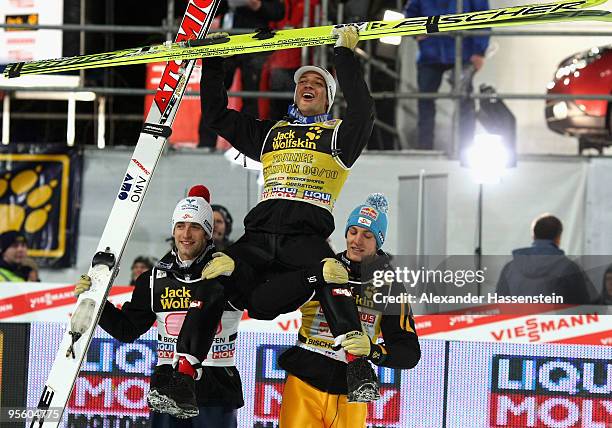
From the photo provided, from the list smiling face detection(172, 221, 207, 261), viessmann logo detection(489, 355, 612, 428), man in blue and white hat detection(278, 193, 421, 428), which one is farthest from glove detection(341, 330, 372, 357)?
viessmann logo detection(489, 355, 612, 428)

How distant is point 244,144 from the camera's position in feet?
22.4

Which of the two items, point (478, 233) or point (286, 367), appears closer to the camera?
point (286, 367)

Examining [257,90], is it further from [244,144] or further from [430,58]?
[244,144]

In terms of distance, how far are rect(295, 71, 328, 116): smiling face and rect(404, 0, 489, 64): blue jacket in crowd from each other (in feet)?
10.8

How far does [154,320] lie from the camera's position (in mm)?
6547

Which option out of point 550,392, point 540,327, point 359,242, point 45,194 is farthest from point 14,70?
point 550,392

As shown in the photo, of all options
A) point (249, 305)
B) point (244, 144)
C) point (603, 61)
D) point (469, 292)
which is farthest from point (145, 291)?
point (603, 61)

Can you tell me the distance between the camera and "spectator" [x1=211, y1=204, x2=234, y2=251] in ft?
28.3

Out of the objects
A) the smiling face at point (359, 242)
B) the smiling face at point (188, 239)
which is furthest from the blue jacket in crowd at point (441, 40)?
the smiling face at point (188, 239)

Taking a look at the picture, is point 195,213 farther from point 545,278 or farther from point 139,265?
point 139,265

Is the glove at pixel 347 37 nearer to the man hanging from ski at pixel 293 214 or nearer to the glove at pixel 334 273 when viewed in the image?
the man hanging from ski at pixel 293 214

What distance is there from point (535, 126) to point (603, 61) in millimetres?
1351

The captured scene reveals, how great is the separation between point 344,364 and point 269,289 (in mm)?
523

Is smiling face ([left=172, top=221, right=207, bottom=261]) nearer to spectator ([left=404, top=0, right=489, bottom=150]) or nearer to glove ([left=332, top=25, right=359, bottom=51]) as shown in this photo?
glove ([left=332, top=25, right=359, bottom=51])
